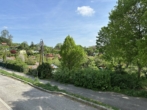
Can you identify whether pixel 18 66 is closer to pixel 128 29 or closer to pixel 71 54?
pixel 71 54

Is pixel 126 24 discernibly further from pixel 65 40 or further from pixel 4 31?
pixel 4 31

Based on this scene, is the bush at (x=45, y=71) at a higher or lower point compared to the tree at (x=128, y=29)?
lower

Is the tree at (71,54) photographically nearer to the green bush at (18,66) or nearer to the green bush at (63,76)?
the green bush at (63,76)

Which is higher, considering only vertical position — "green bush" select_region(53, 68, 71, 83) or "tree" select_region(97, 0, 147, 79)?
"tree" select_region(97, 0, 147, 79)

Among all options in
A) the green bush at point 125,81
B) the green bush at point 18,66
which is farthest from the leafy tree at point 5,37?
the green bush at point 125,81

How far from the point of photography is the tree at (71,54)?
19247 millimetres

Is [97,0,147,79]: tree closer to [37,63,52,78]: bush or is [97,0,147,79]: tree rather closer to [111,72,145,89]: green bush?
[111,72,145,89]: green bush

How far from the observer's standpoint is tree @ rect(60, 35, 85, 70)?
19.2m

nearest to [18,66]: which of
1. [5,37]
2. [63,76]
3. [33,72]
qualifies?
[33,72]

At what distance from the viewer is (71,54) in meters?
19.3

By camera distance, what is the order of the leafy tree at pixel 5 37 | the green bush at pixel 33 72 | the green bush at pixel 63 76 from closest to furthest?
the green bush at pixel 63 76 → the green bush at pixel 33 72 → the leafy tree at pixel 5 37

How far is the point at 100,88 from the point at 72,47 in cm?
767

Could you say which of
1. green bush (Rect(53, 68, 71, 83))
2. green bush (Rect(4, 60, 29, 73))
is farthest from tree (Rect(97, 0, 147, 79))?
green bush (Rect(4, 60, 29, 73))

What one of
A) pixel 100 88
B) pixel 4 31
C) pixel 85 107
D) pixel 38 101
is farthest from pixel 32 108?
pixel 4 31
